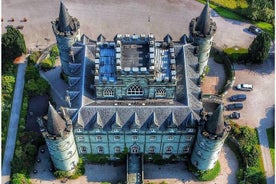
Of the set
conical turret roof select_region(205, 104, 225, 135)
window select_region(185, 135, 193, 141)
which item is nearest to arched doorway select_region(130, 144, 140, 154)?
window select_region(185, 135, 193, 141)

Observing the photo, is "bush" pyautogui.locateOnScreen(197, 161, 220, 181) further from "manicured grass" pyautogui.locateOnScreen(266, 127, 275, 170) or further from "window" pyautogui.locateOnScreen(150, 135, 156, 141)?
"window" pyautogui.locateOnScreen(150, 135, 156, 141)

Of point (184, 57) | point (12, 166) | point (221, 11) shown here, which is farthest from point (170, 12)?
point (12, 166)

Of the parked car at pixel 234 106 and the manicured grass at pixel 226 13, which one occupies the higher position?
the manicured grass at pixel 226 13

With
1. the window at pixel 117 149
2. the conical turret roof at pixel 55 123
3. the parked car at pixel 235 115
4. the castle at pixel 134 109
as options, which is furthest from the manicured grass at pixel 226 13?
the conical turret roof at pixel 55 123

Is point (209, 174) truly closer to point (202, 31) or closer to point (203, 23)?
point (202, 31)

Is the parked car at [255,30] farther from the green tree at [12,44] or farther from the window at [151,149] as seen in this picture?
the green tree at [12,44]

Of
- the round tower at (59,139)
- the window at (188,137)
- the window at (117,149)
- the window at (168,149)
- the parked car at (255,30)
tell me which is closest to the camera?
the round tower at (59,139)
